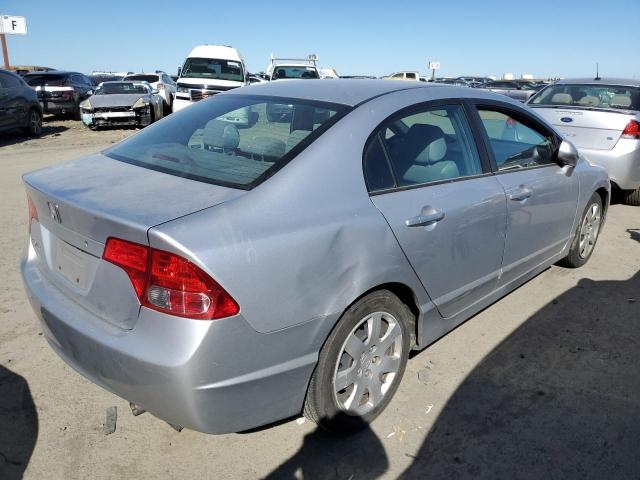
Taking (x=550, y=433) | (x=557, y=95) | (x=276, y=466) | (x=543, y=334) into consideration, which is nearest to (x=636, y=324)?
(x=543, y=334)

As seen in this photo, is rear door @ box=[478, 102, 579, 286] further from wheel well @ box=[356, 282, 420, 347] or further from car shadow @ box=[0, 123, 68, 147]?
car shadow @ box=[0, 123, 68, 147]

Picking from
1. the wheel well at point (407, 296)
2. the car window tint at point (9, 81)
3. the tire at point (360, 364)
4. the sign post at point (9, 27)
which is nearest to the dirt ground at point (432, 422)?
the tire at point (360, 364)

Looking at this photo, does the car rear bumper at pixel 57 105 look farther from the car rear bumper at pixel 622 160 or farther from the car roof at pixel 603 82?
the car rear bumper at pixel 622 160

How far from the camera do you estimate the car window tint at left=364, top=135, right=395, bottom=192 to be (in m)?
2.51

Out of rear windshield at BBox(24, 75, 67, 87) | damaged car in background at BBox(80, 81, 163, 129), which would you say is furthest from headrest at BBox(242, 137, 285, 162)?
rear windshield at BBox(24, 75, 67, 87)

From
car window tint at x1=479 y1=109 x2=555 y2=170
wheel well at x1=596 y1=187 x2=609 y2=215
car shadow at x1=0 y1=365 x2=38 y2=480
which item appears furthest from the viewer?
wheel well at x1=596 y1=187 x2=609 y2=215

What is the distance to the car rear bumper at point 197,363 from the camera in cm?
192

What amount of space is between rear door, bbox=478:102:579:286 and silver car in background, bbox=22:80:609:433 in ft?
0.11

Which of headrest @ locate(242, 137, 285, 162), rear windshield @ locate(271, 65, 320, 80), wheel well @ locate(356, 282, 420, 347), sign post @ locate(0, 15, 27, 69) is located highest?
sign post @ locate(0, 15, 27, 69)

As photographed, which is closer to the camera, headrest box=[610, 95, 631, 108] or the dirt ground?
the dirt ground

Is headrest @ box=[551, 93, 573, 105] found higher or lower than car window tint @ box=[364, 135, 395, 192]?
higher

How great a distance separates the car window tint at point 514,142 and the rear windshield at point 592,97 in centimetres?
363

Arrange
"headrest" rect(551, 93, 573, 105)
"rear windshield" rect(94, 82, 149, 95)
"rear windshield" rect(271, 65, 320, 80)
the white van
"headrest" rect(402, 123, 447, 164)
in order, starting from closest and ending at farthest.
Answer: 1. "headrest" rect(402, 123, 447, 164)
2. "headrest" rect(551, 93, 573, 105)
3. the white van
4. "rear windshield" rect(94, 82, 149, 95)
5. "rear windshield" rect(271, 65, 320, 80)

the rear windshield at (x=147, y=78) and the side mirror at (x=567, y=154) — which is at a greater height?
the rear windshield at (x=147, y=78)
